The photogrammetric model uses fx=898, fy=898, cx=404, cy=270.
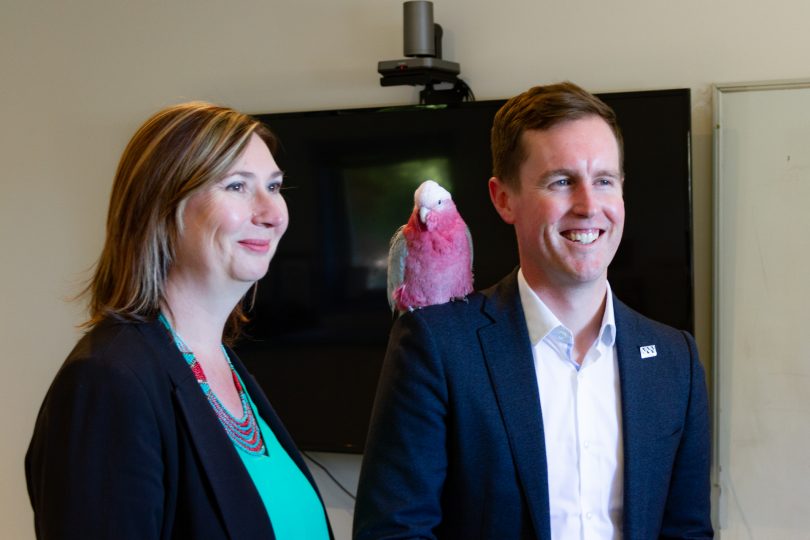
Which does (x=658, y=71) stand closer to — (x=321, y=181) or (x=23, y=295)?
(x=321, y=181)

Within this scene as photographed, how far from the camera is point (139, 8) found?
11.1 ft

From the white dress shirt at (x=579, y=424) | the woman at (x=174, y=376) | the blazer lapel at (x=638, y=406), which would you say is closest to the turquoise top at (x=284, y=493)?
the woman at (x=174, y=376)

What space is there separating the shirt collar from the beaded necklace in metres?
0.46

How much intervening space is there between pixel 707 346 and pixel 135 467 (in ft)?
6.74

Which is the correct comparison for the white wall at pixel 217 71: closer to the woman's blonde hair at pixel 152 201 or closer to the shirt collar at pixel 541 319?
the shirt collar at pixel 541 319

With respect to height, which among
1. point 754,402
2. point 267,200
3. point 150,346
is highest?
point 267,200

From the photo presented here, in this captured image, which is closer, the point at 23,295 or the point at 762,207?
the point at 762,207

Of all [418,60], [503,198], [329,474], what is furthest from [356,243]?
[503,198]

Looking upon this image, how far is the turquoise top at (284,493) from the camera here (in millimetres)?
1307

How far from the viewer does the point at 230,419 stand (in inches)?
A: 52.9

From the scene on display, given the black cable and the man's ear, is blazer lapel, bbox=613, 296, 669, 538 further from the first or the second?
the black cable

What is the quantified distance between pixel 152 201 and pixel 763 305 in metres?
1.97

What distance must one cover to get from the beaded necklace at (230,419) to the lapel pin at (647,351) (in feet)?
2.06

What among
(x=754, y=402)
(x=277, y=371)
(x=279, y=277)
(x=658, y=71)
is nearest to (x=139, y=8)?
(x=279, y=277)
